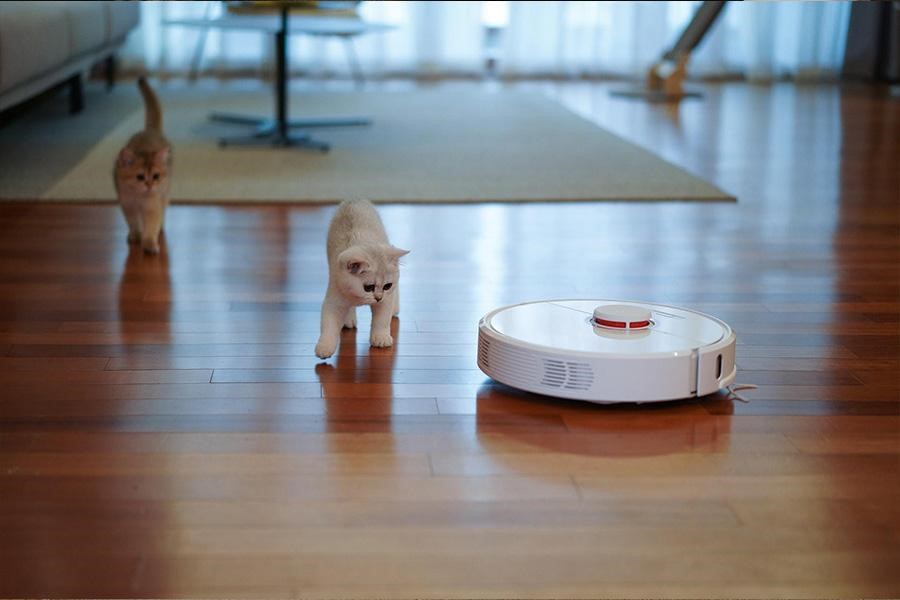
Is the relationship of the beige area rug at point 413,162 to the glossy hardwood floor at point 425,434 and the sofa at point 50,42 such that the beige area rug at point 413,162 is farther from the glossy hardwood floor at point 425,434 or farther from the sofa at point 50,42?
the glossy hardwood floor at point 425,434

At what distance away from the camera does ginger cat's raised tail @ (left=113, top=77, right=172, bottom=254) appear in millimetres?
2812

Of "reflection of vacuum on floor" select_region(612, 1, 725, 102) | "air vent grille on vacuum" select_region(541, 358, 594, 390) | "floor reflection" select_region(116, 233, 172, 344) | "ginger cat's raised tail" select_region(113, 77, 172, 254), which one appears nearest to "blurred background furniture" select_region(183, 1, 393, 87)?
"ginger cat's raised tail" select_region(113, 77, 172, 254)

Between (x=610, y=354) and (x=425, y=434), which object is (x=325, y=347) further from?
(x=610, y=354)

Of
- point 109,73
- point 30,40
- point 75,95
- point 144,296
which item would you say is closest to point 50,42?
point 30,40

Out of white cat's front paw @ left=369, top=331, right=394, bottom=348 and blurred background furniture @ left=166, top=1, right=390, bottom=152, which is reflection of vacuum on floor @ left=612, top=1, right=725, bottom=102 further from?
white cat's front paw @ left=369, top=331, right=394, bottom=348

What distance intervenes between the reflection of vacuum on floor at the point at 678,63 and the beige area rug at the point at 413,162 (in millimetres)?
929

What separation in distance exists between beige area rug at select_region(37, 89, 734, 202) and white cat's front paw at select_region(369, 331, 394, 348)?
141cm

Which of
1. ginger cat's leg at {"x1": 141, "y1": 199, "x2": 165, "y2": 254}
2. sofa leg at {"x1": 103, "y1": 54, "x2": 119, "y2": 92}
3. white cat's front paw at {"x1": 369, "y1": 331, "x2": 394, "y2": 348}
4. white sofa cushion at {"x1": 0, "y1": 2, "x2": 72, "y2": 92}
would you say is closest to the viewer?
white cat's front paw at {"x1": 369, "y1": 331, "x2": 394, "y2": 348}

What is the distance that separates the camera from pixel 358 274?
6.32 feet

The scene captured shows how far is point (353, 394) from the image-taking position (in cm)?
185

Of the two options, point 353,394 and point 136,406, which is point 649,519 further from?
point 136,406

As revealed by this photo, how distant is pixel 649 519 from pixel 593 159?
2891 millimetres

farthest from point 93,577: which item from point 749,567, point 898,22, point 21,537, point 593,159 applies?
point 898,22

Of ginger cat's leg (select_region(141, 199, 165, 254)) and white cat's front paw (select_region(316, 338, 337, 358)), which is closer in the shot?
white cat's front paw (select_region(316, 338, 337, 358))
